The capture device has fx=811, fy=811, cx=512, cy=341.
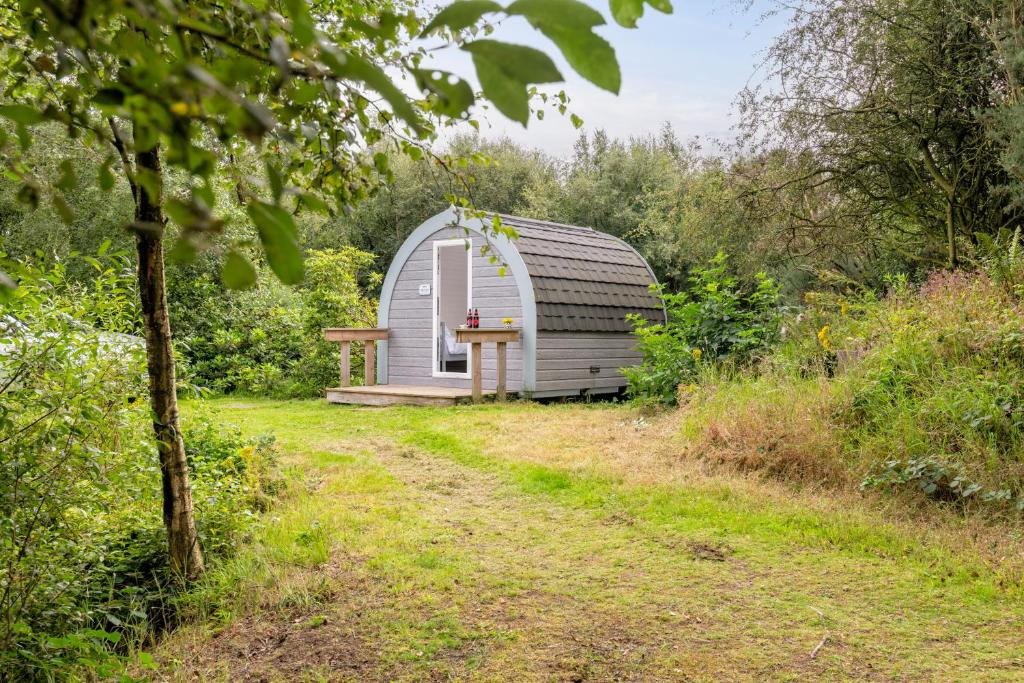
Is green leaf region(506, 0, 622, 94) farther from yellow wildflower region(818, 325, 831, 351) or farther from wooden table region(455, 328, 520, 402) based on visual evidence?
wooden table region(455, 328, 520, 402)

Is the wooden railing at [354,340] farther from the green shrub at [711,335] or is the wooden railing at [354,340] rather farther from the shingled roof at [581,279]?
the green shrub at [711,335]

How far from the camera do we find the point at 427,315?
1184 cm

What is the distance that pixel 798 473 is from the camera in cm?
549

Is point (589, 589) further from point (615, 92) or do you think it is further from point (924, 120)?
point (924, 120)

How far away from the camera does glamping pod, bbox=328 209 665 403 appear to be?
10.8 metres

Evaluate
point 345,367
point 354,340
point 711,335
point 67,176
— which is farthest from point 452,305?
point 67,176

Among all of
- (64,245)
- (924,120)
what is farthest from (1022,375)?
(64,245)

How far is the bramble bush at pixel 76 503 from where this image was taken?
9.73ft

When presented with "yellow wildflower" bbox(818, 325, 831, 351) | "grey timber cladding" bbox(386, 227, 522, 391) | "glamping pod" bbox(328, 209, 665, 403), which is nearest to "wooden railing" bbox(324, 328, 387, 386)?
"glamping pod" bbox(328, 209, 665, 403)

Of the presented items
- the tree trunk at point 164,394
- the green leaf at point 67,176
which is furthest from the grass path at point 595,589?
the green leaf at point 67,176

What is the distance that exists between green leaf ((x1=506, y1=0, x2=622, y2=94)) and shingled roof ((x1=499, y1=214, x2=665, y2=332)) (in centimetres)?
980

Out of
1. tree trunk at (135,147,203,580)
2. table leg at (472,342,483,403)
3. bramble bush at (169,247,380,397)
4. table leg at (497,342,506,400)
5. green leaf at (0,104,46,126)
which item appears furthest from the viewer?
bramble bush at (169,247,380,397)

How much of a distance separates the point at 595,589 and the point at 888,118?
266 inches

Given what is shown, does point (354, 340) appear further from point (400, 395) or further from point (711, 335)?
point (711, 335)
